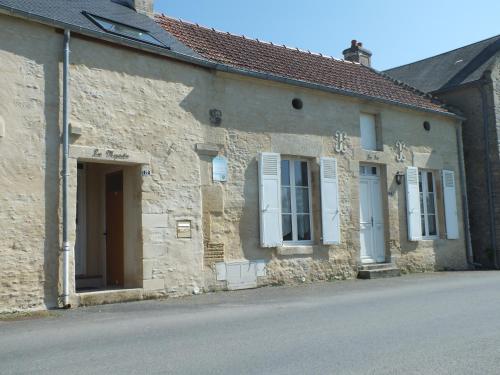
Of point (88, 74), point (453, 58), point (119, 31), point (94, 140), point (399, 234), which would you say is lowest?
point (399, 234)

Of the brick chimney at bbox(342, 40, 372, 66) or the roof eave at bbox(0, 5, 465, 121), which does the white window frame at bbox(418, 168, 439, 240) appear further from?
the brick chimney at bbox(342, 40, 372, 66)

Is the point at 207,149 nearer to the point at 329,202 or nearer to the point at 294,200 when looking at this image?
the point at 294,200

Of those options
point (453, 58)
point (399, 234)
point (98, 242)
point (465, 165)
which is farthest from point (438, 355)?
point (453, 58)

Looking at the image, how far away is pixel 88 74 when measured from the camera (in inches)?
333

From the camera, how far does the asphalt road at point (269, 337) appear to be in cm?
432

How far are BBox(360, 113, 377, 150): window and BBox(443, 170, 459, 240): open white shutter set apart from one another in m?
2.55

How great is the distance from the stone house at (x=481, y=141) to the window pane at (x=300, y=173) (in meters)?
6.19

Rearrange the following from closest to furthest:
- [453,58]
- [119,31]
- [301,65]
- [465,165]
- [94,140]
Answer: [94,140], [119,31], [301,65], [465,165], [453,58]

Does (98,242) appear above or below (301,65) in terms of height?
below

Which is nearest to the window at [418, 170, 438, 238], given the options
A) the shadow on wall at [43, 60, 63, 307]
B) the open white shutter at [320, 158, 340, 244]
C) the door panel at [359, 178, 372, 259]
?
the door panel at [359, 178, 372, 259]

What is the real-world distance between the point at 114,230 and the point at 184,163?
177 cm

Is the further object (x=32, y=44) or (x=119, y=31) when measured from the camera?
(x=119, y=31)

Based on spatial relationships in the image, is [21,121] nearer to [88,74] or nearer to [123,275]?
[88,74]

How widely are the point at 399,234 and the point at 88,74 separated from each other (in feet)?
25.6
